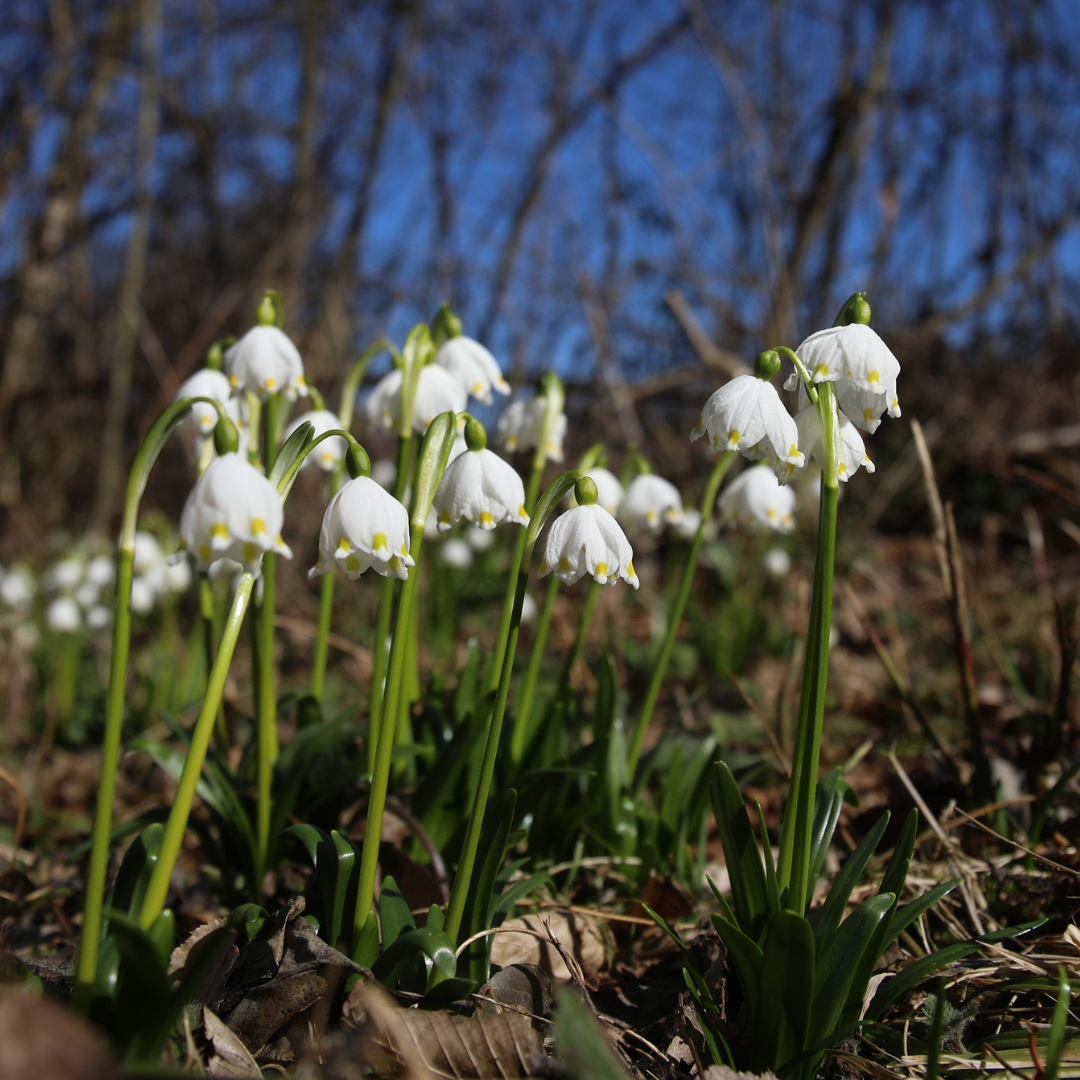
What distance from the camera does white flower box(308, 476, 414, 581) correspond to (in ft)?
3.97

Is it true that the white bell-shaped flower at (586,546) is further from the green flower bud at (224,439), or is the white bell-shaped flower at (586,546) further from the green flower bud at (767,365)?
the green flower bud at (224,439)

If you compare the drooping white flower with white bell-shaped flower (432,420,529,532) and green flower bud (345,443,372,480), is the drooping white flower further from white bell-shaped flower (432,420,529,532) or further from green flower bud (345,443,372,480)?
green flower bud (345,443,372,480)

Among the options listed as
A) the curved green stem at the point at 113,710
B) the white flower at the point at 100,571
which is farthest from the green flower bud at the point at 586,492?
the white flower at the point at 100,571

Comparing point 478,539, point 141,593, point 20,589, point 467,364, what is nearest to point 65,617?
point 141,593

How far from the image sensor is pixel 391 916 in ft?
4.41

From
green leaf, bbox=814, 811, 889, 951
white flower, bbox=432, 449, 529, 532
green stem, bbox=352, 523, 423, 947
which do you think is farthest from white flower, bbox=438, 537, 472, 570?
green leaf, bbox=814, 811, 889, 951

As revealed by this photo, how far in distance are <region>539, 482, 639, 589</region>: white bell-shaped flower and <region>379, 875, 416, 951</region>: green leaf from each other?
1.92 ft

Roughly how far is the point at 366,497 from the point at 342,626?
151 inches

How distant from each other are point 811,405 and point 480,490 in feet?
1.78

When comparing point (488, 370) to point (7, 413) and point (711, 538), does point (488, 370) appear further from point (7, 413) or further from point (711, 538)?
point (7, 413)

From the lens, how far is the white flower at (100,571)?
14.0 feet

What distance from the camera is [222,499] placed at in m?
1.07

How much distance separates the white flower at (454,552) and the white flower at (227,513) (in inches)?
144

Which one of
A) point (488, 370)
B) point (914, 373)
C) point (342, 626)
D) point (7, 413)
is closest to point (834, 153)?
point (914, 373)
